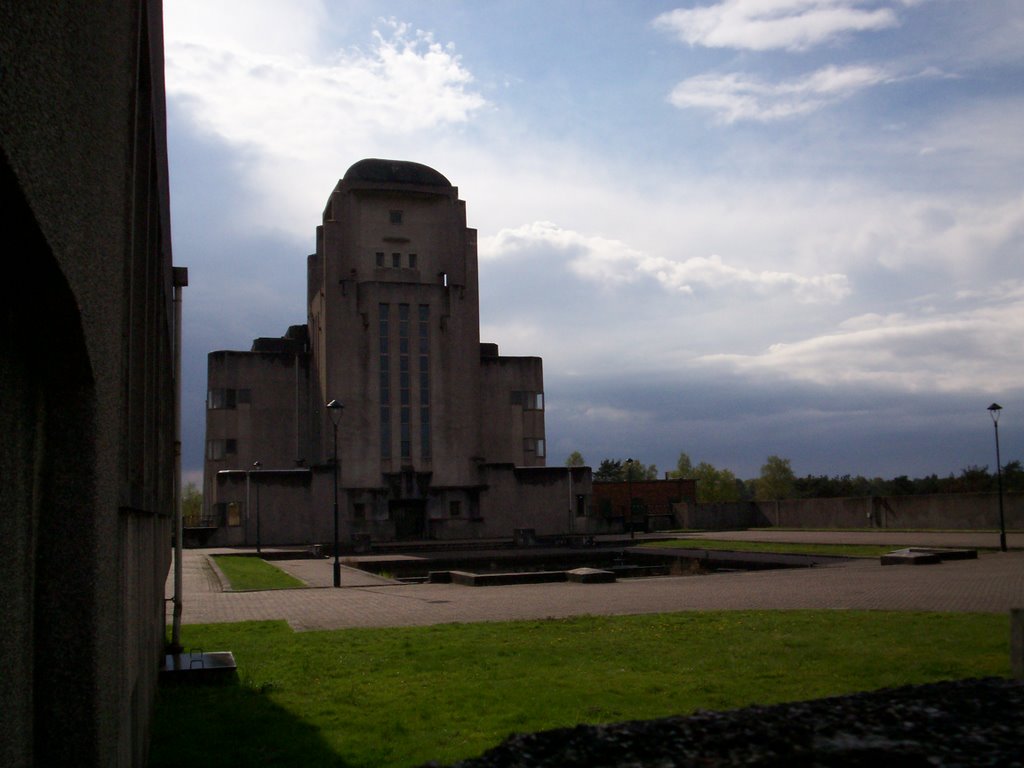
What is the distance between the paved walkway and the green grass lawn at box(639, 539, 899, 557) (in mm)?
5379

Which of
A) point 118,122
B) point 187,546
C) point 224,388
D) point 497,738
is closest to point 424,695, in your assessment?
point 497,738

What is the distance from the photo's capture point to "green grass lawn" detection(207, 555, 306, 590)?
2551 centimetres

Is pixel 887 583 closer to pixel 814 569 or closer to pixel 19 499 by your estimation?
pixel 814 569

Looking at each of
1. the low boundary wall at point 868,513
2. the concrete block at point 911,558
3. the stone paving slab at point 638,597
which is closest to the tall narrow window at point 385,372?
the low boundary wall at point 868,513

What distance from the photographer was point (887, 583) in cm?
2072

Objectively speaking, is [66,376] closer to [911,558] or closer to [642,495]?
[911,558]

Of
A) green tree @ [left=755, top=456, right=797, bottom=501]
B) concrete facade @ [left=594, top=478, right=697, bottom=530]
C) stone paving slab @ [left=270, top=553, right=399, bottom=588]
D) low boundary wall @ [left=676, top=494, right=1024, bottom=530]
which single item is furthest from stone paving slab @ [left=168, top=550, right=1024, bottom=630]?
green tree @ [left=755, top=456, right=797, bottom=501]

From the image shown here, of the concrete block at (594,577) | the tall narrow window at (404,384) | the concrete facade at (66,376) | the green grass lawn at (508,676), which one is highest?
the tall narrow window at (404,384)

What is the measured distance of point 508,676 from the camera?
10.3 meters

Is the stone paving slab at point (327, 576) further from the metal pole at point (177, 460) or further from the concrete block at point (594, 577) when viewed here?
the metal pole at point (177, 460)

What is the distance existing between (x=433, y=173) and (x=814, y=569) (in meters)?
44.3

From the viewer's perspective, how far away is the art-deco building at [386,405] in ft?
187

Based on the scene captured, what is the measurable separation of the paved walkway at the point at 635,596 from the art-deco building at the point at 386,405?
29.8 m

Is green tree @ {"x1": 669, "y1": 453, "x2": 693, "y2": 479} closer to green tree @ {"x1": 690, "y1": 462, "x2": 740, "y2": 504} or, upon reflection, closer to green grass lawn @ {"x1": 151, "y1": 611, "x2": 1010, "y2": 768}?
green tree @ {"x1": 690, "y1": 462, "x2": 740, "y2": 504}
